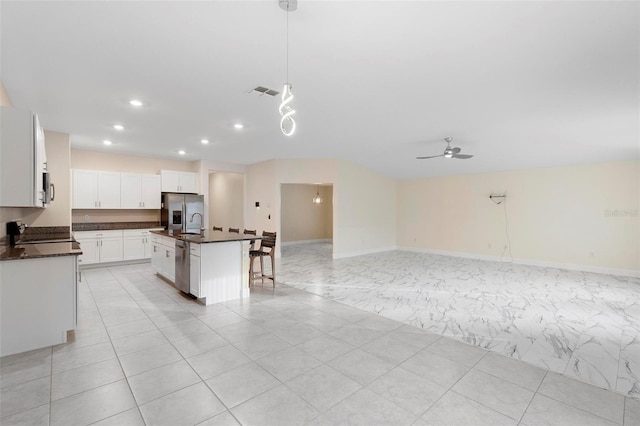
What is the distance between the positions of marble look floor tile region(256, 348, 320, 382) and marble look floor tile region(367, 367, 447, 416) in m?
0.58

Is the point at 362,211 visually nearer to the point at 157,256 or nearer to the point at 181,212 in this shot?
the point at 181,212

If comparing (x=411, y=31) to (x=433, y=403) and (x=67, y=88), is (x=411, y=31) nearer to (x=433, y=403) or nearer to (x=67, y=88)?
(x=433, y=403)

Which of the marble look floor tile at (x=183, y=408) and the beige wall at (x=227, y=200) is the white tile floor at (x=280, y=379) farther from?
the beige wall at (x=227, y=200)

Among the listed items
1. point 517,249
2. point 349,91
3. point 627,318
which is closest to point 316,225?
point 517,249

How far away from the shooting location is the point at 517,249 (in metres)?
7.49

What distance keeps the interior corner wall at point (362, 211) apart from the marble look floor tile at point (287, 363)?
5.29 metres

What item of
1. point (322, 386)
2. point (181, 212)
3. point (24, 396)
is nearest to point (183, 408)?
point (322, 386)

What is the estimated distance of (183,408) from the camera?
1.98 meters

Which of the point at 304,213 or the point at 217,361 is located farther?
the point at 304,213

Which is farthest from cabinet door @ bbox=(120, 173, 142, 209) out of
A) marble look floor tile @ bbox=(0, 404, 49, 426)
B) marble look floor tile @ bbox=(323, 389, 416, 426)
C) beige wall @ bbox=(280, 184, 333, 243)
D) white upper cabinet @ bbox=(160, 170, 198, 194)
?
marble look floor tile @ bbox=(323, 389, 416, 426)

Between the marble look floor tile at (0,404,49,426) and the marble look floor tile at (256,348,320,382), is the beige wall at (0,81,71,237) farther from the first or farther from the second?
the marble look floor tile at (256,348,320,382)

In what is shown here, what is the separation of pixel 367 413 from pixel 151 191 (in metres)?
7.24

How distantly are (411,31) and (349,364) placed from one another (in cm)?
293

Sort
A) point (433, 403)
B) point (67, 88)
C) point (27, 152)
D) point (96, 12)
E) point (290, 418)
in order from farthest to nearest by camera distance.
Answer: point (67, 88) < point (27, 152) < point (96, 12) < point (433, 403) < point (290, 418)
